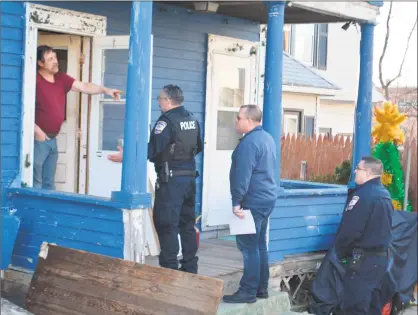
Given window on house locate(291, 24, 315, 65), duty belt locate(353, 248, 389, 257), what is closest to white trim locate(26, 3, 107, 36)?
duty belt locate(353, 248, 389, 257)

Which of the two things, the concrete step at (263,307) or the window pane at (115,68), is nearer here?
the concrete step at (263,307)

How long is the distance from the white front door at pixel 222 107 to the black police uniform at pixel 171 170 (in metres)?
3.08

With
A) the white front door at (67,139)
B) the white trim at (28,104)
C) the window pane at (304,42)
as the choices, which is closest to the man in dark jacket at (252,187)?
the white trim at (28,104)

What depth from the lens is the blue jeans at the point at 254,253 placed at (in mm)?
6539

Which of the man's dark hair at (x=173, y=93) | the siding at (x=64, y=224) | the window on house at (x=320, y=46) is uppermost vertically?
the window on house at (x=320, y=46)

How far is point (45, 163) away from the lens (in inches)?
308

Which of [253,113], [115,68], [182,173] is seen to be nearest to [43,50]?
[115,68]

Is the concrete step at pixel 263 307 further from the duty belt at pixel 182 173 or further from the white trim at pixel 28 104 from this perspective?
the white trim at pixel 28 104

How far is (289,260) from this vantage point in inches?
329

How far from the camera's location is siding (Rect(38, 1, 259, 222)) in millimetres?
8562

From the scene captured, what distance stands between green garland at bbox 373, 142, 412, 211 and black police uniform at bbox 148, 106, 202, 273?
5299 millimetres

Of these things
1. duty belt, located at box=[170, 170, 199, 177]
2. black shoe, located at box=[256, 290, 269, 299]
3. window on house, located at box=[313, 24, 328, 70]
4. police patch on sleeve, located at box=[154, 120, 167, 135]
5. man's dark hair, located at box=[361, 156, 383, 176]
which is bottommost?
black shoe, located at box=[256, 290, 269, 299]

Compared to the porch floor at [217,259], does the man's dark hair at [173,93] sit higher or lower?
higher

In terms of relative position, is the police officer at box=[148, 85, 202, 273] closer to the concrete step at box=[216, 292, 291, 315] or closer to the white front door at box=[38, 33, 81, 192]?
the concrete step at box=[216, 292, 291, 315]
